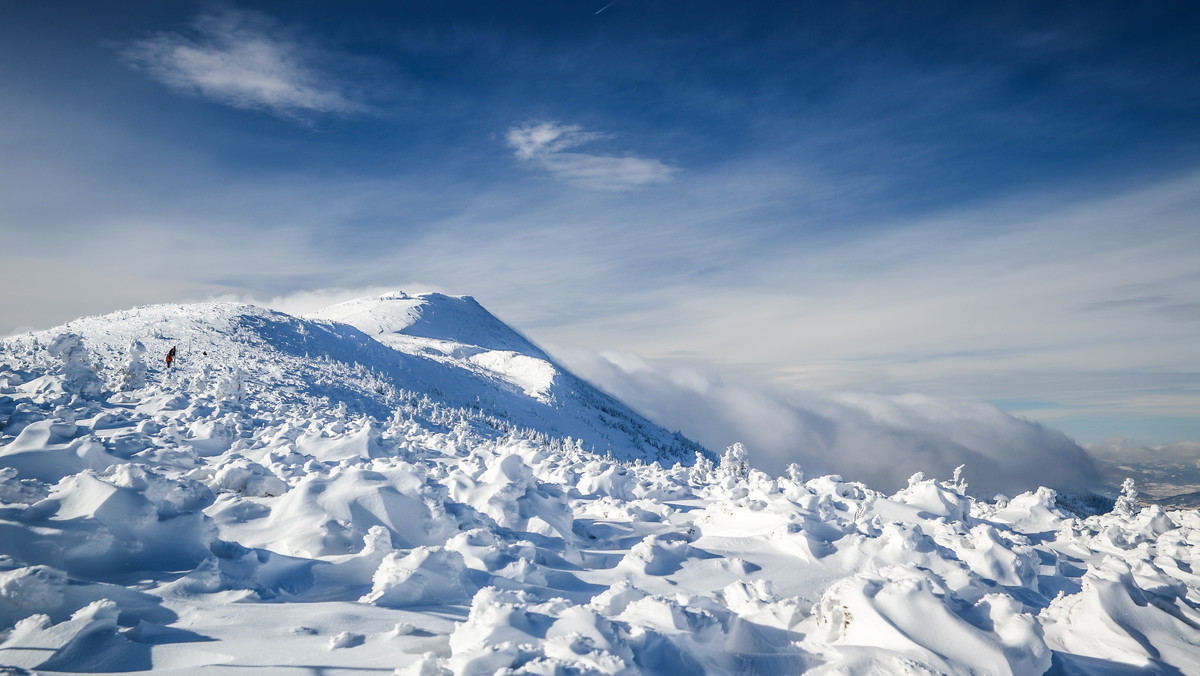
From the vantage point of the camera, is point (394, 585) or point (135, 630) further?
point (394, 585)

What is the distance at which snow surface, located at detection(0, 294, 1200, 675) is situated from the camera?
21.1ft

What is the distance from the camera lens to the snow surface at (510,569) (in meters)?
6.43

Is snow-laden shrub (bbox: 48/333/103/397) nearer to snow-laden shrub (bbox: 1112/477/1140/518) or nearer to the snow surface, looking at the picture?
the snow surface

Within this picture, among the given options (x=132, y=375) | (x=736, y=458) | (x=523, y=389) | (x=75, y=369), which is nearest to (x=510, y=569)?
(x=75, y=369)

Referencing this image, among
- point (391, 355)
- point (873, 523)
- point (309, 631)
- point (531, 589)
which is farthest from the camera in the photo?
point (391, 355)

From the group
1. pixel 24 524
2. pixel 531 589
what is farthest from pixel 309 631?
pixel 24 524

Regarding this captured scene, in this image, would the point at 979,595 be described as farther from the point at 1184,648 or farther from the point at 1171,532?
the point at 1171,532

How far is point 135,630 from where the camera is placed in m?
6.48

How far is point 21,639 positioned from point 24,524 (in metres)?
2.93

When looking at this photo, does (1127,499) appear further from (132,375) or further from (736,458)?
(132,375)

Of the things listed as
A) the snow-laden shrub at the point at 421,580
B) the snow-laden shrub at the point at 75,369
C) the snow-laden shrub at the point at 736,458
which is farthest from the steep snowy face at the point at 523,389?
the snow-laden shrub at the point at 421,580

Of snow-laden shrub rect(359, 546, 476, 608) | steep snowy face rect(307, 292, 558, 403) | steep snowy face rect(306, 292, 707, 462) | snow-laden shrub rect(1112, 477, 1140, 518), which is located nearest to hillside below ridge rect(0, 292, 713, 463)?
steep snowy face rect(306, 292, 707, 462)

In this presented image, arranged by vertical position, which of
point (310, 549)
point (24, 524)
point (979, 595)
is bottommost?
point (979, 595)

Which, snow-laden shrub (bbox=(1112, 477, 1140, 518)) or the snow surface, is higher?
the snow surface
